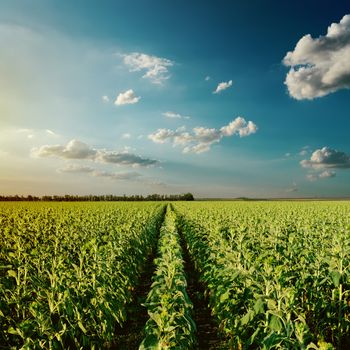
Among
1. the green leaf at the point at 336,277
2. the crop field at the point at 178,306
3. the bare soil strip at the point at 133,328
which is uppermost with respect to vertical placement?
the green leaf at the point at 336,277

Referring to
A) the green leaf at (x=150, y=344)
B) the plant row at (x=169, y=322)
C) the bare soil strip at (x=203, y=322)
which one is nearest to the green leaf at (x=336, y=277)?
the bare soil strip at (x=203, y=322)

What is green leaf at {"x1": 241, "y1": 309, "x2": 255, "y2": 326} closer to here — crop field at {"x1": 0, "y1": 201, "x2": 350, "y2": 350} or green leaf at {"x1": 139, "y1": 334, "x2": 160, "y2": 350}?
crop field at {"x1": 0, "y1": 201, "x2": 350, "y2": 350}

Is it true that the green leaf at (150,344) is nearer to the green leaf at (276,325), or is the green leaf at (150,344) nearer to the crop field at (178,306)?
the crop field at (178,306)

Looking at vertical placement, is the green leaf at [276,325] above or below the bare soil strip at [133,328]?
above

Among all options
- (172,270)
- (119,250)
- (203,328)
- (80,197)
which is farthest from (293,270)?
(80,197)

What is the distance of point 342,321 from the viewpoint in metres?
6.29

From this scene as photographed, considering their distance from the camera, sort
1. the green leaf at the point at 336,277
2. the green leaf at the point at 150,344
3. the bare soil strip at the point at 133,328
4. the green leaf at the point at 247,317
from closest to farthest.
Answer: the green leaf at the point at 150,344
the green leaf at the point at 247,317
the green leaf at the point at 336,277
the bare soil strip at the point at 133,328

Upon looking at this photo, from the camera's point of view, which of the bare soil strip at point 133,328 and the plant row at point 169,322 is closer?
the plant row at point 169,322

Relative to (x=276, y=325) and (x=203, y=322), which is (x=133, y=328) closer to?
(x=203, y=322)

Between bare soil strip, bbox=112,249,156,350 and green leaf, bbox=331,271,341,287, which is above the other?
green leaf, bbox=331,271,341,287

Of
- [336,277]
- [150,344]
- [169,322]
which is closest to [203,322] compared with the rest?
[336,277]

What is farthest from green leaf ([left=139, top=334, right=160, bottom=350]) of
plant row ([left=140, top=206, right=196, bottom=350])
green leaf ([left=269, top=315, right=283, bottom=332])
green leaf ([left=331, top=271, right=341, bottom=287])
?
green leaf ([left=331, top=271, right=341, bottom=287])

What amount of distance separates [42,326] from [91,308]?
1.15 m

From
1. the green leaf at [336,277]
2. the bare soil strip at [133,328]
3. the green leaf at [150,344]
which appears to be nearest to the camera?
the green leaf at [150,344]
